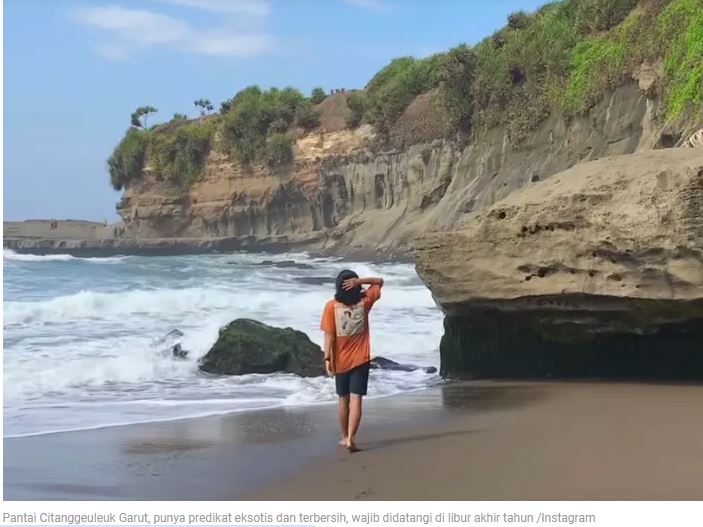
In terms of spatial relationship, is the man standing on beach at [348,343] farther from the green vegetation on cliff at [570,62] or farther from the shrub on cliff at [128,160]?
the shrub on cliff at [128,160]

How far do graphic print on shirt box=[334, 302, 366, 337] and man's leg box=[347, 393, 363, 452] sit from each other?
0.39 metres

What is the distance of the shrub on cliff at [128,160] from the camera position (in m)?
59.0

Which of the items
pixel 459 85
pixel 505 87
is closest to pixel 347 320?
pixel 505 87

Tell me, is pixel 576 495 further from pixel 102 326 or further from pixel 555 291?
pixel 102 326

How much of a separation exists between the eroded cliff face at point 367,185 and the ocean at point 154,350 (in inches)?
305

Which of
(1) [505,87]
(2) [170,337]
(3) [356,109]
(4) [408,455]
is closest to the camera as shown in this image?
(4) [408,455]

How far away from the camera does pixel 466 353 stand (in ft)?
27.8

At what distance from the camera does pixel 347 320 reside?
5.34m

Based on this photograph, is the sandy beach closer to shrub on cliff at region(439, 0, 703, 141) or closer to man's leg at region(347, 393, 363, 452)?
man's leg at region(347, 393, 363, 452)

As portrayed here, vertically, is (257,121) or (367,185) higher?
(257,121)

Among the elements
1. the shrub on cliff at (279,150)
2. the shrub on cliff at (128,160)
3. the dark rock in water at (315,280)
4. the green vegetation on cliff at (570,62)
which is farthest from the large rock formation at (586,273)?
the shrub on cliff at (128,160)

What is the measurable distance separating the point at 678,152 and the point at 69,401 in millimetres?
5601

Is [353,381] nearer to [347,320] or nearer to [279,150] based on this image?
[347,320]

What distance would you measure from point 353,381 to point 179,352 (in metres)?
4.92
